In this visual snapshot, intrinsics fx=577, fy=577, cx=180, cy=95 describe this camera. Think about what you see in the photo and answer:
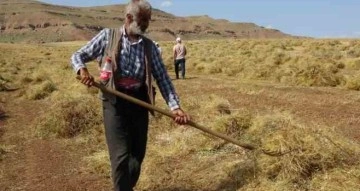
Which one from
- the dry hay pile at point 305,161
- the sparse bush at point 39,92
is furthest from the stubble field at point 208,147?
the sparse bush at point 39,92

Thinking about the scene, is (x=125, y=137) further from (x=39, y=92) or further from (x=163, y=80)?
(x=39, y=92)

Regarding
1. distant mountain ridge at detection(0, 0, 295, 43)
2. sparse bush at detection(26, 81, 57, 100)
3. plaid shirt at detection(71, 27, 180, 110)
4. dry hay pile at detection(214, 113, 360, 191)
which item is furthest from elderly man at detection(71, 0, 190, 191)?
distant mountain ridge at detection(0, 0, 295, 43)

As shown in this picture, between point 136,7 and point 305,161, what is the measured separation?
257 cm

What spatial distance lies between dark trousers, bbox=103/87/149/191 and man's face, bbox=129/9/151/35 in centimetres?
64

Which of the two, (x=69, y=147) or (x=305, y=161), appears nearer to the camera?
(x=305, y=161)

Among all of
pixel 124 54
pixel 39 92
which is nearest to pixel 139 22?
pixel 124 54

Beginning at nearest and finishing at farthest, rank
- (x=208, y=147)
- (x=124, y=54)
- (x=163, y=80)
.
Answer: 1. (x=124, y=54)
2. (x=163, y=80)
3. (x=208, y=147)

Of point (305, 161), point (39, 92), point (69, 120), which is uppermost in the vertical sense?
point (305, 161)

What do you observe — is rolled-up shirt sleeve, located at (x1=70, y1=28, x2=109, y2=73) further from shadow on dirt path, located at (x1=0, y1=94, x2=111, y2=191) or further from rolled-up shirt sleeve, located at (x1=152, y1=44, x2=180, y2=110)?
shadow on dirt path, located at (x1=0, y1=94, x2=111, y2=191)

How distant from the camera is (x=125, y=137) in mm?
5516

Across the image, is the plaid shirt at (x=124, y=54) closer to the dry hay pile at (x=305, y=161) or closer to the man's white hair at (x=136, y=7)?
the man's white hair at (x=136, y=7)

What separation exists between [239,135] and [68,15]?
544 ft

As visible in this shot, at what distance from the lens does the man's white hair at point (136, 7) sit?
17.3 ft

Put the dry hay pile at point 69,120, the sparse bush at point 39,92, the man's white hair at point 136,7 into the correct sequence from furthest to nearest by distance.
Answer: the sparse bush at point 39,92 → the dry hay pile at point 69,120 → the man's white hair at point 136,7
